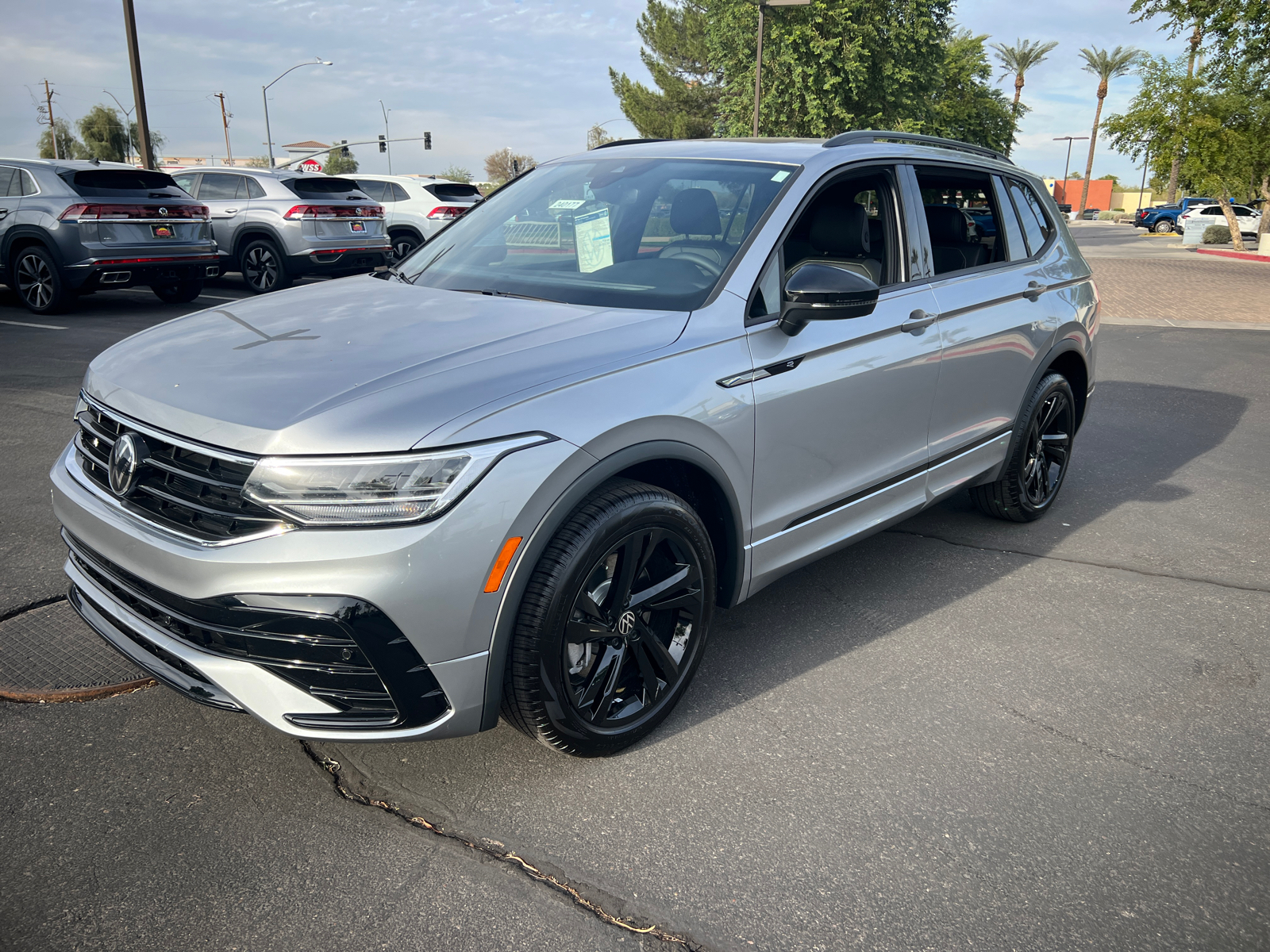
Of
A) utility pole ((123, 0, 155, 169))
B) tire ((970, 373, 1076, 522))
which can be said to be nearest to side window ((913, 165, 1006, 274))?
tire ((970, 373, 1076, 522))

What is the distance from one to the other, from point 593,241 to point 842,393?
1.04 meters

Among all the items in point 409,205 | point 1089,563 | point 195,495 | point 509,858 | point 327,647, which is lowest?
point 1089,563

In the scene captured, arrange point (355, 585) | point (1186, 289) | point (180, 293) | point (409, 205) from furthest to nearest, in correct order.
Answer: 1. point (1186, 289)
2. point (409, 205)
3. point (180, 293)
4. point (355, 585)

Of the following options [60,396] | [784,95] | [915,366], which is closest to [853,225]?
[915,366]

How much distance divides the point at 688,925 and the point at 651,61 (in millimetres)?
55056

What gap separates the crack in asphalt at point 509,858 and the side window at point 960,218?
283 centimetres

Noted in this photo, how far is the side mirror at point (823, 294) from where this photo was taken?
2970 mm

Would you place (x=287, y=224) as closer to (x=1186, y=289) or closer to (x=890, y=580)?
(x=890, y=580)

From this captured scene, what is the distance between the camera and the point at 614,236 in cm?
349

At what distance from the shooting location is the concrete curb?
521 inches

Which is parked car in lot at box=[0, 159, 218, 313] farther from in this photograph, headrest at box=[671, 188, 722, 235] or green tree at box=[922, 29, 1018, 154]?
green tree at box=[922, 29, 1018, 154]

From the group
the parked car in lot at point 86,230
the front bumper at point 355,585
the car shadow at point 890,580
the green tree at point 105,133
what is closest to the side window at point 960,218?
the car shadow at point 890,580

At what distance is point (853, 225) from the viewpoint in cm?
378

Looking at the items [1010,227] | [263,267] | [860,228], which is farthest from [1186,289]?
[860,228]
